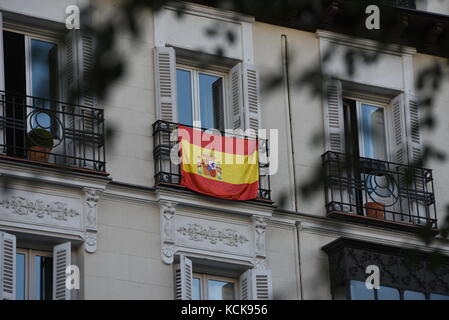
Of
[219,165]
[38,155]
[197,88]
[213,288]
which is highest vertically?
[197,88]

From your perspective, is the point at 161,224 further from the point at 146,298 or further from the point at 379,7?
the point at 379,7

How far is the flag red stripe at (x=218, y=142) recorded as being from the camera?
25891 mm

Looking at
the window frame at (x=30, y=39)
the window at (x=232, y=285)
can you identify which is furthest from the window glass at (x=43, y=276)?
the window frame at (x=30, y=39)

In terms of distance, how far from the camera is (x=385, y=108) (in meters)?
28.8

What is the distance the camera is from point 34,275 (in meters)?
24.3

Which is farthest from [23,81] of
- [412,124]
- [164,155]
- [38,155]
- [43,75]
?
[412,124]

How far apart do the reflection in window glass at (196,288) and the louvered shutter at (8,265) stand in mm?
3129

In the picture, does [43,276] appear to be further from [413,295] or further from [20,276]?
[413,295]

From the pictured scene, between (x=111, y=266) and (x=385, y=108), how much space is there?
6745 millimetres

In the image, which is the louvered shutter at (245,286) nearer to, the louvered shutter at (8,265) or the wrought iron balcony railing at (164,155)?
the wrought iron balcony railing at (164,155)

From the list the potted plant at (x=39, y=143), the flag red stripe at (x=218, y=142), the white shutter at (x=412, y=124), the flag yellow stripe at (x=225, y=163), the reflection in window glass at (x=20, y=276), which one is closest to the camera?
the reflection in window glass at (x=20, y=276)

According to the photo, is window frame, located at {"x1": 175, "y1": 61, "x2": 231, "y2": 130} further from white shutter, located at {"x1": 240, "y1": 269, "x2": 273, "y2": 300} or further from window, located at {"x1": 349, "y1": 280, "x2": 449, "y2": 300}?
window, located at {"x1": 349, "y1": 280, "x2": 449, "y2": 300}

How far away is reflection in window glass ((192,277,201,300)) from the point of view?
25406 millimetres

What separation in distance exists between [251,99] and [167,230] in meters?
3.01
